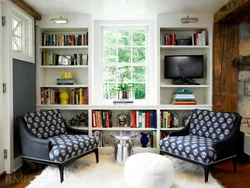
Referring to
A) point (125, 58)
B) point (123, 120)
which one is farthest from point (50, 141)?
point (125, 58)

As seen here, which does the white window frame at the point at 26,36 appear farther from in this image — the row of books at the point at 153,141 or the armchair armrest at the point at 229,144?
the armchair armrest at the point at 229,144

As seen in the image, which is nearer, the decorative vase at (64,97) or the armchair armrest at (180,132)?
the armchair armrest at (180,132)

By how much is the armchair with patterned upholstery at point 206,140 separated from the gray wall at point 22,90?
2.05 metres

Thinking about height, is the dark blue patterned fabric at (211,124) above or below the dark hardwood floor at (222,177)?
above

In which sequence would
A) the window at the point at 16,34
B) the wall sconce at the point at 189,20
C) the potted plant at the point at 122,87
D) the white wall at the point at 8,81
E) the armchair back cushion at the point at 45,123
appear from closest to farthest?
the white wall at the point at 8,81, the armchair back cushion at the point at 45,123, the window at the point at 16,34, the wall sconce at the point at 189,20, the potted plant at the point at 122,87

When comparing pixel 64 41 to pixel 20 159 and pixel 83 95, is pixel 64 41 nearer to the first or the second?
pixel 83 95

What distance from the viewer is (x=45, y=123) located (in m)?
3.24

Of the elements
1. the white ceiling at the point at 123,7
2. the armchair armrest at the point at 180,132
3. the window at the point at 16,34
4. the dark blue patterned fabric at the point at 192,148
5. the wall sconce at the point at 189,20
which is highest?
the white ceiling at the point at 123,7

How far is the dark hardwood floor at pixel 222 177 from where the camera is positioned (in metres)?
2.64

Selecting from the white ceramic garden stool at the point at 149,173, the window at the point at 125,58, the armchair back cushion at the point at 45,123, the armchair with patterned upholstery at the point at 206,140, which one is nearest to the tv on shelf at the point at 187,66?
the window at the point at 125,58

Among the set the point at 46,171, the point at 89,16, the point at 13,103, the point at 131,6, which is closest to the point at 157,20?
the point at 131,6

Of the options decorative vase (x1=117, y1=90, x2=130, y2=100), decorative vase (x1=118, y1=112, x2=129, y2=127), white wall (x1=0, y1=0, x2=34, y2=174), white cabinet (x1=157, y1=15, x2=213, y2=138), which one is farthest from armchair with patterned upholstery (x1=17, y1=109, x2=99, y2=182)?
white cabinet (x1=157, y1=15, x2=213, y2=138)

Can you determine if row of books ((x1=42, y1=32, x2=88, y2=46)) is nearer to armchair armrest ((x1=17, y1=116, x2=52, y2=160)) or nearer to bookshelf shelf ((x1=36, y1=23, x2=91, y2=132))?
bookshelf shelf ((x1=36, y1=23, x2=91, y2=132))

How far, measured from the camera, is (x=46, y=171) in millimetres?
2979
